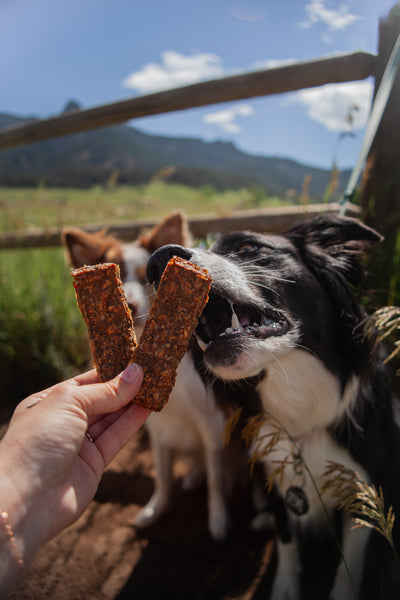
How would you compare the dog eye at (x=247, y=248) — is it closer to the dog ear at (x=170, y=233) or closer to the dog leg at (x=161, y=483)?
the dog ear at (x=170, y=233)

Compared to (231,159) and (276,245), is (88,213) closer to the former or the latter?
(276,245)

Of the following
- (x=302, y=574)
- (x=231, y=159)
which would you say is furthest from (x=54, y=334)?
(x=231, y=159)

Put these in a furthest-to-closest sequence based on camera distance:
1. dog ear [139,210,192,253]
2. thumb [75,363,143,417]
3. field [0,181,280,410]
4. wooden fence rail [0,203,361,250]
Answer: field [0,181,280,410] → wooden fence rail [0,203,361,250] → dog ear [139,210,192,253] → thumb [75,363,143,417]

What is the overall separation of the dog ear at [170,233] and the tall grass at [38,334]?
4.03 feet

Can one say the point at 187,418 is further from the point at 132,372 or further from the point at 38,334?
the point at 38,334

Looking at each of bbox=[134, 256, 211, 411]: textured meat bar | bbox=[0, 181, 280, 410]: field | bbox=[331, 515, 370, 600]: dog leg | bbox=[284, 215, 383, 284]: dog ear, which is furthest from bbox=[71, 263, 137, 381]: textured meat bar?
bbox=[0, 181, 280, 410]: field

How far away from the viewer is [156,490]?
2.32 m

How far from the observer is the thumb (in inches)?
37.8

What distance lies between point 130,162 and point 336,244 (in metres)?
35.1

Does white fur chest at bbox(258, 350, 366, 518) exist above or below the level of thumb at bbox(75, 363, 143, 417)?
below

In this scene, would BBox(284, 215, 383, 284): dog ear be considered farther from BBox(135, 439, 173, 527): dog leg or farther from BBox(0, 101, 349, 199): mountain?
BBox(135, 439, 173, 527): dog leg

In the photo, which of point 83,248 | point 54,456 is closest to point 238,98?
point 83,248

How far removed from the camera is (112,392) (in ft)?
3.24

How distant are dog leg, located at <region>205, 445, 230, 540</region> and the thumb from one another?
4.13ft
